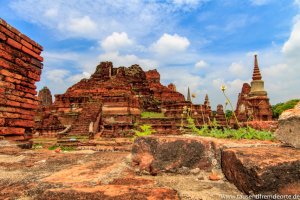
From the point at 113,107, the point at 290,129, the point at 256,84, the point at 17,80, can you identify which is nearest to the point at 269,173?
the point at 290,129

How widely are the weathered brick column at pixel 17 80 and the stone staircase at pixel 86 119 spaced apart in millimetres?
11113

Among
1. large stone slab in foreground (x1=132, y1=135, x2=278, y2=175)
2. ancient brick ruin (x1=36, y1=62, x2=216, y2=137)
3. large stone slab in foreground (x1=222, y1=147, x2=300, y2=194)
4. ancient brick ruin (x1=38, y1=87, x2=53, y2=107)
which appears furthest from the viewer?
ancient brick ruin (x1=38, y1=87, x2=53, y2=107)

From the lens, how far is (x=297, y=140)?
67.7 inches

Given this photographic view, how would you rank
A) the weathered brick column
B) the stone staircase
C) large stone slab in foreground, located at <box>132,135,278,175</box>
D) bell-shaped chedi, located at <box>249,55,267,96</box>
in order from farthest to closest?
bell-shaped chedi, located at <box>249,55,267,96</box> → the stone staircase → the weathered brick column → large stone slab in foreground, located at <box>132,135,278,175</box>

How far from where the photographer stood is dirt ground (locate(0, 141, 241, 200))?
1359 millimetres

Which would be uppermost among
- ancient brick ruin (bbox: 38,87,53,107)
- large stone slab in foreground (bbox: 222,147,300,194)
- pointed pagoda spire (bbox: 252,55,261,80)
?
pointed pagoda spire (bbox: 252,55,261,80)

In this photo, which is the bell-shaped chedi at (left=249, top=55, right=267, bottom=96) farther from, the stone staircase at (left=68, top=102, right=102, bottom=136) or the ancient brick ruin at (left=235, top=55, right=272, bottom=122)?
the stone staircase at (left=68, top=102, right=102, bottom=136)

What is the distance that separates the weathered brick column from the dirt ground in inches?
75.1

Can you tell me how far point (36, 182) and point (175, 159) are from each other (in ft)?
3.07

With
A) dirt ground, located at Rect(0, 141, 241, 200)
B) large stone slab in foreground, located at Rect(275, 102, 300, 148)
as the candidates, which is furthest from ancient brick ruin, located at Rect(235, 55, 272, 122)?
dirt ground, located at Rect(0, 141, 241, 200)

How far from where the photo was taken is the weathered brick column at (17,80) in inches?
145

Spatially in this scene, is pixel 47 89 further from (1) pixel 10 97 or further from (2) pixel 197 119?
(1) pixel 10 97

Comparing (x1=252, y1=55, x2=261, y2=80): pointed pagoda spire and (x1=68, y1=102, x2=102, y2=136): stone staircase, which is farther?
(x1=252, y1=55, x2=261, y2=80): pointed pagoda spire

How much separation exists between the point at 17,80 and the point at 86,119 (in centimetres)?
1299
